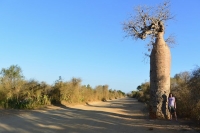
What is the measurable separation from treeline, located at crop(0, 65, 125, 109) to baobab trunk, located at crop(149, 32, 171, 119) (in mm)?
11028

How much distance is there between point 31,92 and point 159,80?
14.1m

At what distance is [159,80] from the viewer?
1441 centimetres

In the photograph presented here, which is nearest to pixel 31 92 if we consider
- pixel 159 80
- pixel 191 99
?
pixel 159 80

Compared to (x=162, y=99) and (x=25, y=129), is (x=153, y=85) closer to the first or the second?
(x=162, y=99)

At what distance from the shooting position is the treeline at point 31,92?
70.7 feet

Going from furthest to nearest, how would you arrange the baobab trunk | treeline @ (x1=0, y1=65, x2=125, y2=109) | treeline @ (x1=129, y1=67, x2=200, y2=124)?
treeline @ (x1=0, y1=65, x2=125, y2=109) < the baobab trunk < treeline @ (x1=129, y1=67, x2=200, y2=124)

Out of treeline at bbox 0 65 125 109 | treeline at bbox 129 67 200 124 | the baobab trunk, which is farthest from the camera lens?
treeline at bbox 0 65 125 109

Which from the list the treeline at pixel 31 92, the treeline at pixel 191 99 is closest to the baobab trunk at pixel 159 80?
the treeline at pixel 191 99

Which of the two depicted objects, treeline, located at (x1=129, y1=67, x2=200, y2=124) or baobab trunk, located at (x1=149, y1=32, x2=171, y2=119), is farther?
baobab trunk, located at (x1=149, y1=32, x2=171, y2=119)

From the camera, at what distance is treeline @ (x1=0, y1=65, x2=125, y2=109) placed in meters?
21.6

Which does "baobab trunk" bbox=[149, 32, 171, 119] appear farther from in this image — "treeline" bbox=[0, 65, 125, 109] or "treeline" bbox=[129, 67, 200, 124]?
"treeline" bbox=[0, 65, 125, 109]

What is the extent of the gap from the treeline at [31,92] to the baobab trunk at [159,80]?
11.0 m

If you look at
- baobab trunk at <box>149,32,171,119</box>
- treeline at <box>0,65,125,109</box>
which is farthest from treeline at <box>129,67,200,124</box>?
treeline at <box>0,65,125,109</box>

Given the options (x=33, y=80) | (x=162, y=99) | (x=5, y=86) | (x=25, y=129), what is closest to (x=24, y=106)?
(x=5, y=86)
